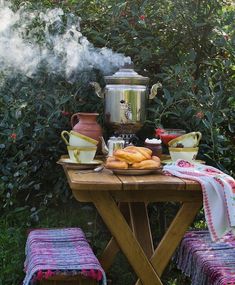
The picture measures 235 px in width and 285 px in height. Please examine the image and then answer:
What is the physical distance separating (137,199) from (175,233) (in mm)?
257

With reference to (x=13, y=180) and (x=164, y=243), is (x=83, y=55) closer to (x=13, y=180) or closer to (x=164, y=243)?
(x=13, y=180)

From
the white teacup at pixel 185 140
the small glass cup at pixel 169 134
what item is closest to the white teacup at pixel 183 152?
the white teacup at pixel 185 140

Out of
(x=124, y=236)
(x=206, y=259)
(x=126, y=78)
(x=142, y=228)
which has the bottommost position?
(x=206, y=259)

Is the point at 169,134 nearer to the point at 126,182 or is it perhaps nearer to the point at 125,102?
the point at 125,102

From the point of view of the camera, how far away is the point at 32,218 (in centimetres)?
405

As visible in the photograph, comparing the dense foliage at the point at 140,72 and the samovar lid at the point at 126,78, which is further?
the dense foliage at the point at 140,72

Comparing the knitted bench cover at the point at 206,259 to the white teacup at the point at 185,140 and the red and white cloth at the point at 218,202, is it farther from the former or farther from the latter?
the white teacup at the point at 185,140

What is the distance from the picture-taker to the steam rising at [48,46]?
3.96 m

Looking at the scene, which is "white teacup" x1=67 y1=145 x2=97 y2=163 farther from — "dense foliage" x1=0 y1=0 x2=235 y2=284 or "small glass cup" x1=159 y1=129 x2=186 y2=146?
"dense foliage" x1=0 y1=0 x2=235 y2=284

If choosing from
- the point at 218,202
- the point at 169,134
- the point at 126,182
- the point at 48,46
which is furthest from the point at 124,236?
the point at 48,46

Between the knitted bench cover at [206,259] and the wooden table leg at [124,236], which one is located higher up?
the wooden table leg at [124,236]

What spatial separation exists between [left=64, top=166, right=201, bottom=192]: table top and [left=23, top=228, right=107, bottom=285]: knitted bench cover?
40 cm

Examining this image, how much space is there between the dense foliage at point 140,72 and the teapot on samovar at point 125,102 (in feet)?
0.90

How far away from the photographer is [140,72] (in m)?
4.10
